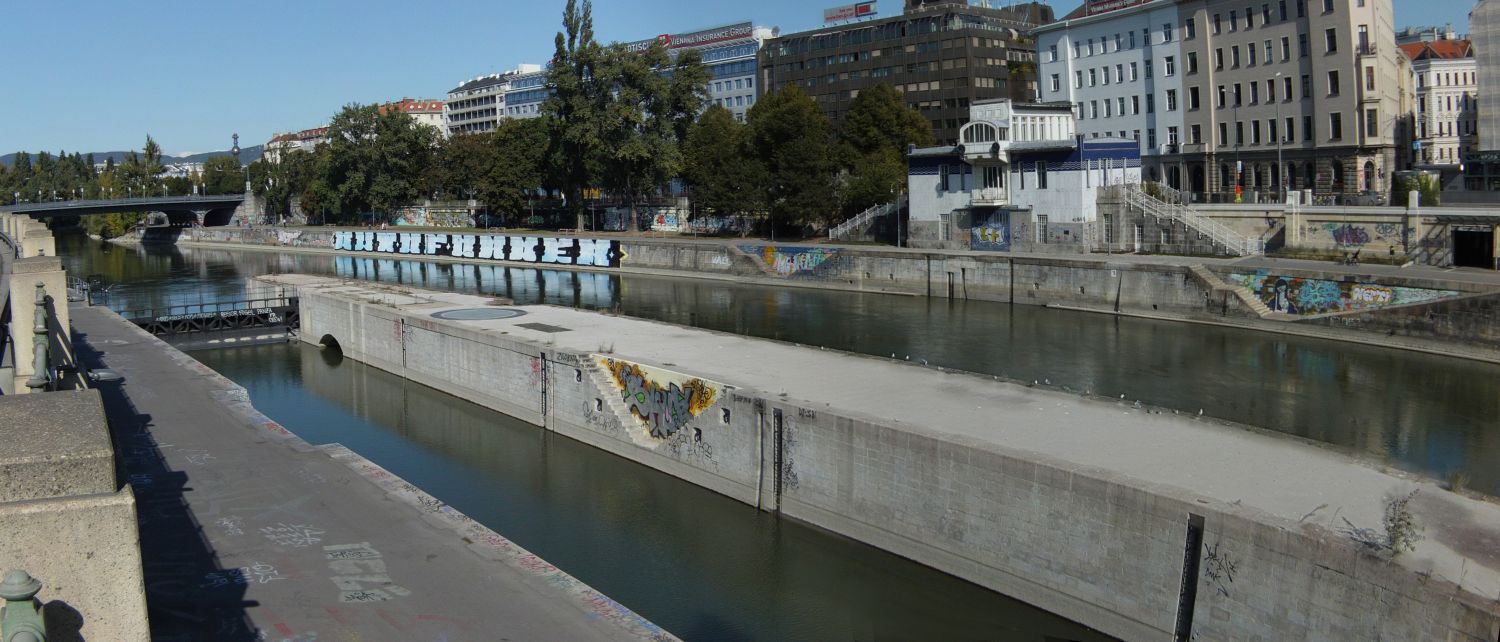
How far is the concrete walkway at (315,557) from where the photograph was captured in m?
17.7

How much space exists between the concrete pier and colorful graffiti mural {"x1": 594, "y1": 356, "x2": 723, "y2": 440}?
6 centimetres

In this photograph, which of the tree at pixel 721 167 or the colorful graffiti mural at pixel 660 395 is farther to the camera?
the tree at pixel 721 167

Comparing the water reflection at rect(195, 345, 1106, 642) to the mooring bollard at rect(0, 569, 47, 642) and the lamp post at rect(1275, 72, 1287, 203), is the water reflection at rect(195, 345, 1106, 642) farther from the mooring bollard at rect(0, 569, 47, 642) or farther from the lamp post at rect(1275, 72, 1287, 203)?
the lamp post at rect(1275, 72, 1287, 203)

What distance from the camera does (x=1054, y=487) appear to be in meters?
21.3

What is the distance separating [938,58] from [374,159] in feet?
206

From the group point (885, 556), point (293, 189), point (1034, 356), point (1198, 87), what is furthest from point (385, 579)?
point (293, 189)

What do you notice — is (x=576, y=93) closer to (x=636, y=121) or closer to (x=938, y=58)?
(x=636, y=121)

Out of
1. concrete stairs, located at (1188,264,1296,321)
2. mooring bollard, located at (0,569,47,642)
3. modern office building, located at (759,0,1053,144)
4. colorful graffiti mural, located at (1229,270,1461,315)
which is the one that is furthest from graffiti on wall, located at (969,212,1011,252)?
mooring bollard, located at (0,569,47,642)

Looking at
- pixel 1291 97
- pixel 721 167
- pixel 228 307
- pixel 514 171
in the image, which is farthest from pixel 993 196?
pixel 514 171

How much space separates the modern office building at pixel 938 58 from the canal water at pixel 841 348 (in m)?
57.2

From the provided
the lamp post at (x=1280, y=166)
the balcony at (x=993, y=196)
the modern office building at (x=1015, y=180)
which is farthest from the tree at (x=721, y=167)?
the lamp post at (x=1280, y=166)

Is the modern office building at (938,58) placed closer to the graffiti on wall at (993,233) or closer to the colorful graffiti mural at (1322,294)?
the graffiti on wall at (993,233)

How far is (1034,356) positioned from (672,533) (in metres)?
22.8

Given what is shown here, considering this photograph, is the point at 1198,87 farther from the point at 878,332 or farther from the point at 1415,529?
the point at 1415,529
